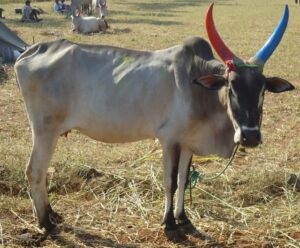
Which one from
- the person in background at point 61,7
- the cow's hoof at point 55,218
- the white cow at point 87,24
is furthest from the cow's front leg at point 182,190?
the person in background at point 61,7

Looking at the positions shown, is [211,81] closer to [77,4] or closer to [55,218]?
[55,218]

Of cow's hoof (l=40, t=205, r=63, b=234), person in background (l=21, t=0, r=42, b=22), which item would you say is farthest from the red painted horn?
person in background (l=21, t=0, r=42, b=22)

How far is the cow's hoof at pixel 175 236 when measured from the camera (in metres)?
4.73

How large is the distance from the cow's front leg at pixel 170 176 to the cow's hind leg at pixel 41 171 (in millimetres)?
936

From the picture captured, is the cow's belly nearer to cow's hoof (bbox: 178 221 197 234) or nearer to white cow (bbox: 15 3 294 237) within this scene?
white cow (bbox: 15 3 294 237)

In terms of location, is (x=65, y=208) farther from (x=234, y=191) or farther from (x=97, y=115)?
(x=234, y=191)

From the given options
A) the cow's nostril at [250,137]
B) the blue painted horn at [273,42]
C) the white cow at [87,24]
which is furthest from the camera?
the white cow at [87,24]

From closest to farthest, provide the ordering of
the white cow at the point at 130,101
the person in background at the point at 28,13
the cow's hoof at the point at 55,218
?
the white cow at the point at 130,101 < the cow's hoof at the point at 55,218 < the person in background at the point at 28,13

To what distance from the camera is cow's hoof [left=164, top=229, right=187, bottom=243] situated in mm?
4733

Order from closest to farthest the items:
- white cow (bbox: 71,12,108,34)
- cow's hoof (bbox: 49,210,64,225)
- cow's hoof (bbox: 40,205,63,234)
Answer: cow's hoof (bbox: 40,205,63,234)
cow's hoof (bbox: 49,210,64,225)
white cow (bbox: 71,12,108,34)

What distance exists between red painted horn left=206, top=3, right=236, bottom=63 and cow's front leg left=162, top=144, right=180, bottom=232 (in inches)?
31.3

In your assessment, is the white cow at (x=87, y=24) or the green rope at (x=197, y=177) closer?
the green rope at (x=197, y=177)

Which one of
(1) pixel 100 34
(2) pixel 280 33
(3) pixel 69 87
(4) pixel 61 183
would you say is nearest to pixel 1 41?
(1) pixel 100 34

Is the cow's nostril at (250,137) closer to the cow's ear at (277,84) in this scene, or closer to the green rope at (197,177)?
the cow's ear at (277,84)
